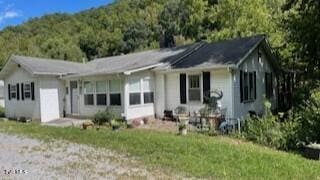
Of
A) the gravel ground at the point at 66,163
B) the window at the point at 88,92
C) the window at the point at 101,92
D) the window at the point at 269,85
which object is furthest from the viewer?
the window at the point at 269,85

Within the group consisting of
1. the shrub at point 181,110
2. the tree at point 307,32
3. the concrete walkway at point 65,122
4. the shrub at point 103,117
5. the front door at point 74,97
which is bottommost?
the concrete walkway at point 65,122

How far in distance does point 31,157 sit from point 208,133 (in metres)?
7.06

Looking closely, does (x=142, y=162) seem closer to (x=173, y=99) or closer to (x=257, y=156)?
(x=257, y=156)

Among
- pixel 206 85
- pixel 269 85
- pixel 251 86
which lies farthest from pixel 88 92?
pixel 269 85

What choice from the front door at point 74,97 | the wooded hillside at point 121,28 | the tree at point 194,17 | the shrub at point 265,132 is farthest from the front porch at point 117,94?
the tree at point 194,17

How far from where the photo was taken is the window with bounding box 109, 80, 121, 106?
20273 mm

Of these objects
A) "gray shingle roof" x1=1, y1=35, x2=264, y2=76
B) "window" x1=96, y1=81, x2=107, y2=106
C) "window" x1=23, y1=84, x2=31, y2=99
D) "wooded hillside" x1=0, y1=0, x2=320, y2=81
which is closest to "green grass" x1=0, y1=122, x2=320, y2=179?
"gray shingle roof" x1=1, y1=35, x2=264, y2=76

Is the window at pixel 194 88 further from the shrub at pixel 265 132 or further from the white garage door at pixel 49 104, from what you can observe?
the white garage door at pixel 49 104

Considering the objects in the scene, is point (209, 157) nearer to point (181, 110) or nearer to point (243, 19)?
point (181, 110)

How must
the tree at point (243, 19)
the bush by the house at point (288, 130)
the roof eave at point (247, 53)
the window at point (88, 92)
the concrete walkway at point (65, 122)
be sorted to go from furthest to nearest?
the tree at point (243, 19) → the window at point (88, 92) → the concrete walkway at point (65, 122) → the roof eave at point (247, 53) → the bush by the house at point (288, 130)

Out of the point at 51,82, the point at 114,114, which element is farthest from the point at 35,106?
the point at 114,114

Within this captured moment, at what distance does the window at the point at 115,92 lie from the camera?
66.5ft

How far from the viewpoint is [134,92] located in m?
20.1

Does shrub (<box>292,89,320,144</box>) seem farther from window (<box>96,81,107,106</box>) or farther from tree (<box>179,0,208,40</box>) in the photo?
tree (<box>179,0,208,40</box>)
